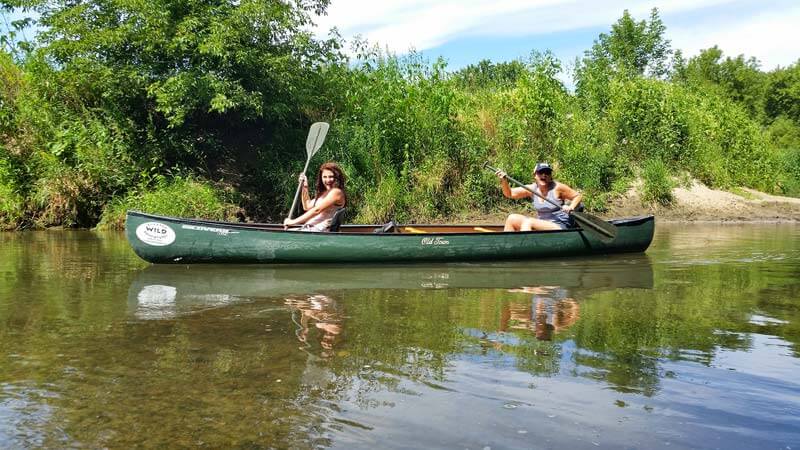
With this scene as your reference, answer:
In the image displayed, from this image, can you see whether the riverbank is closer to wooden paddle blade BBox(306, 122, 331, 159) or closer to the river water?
wooden paddle blade BBox(306, 122, 331, 159)

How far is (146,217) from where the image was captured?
307 inches

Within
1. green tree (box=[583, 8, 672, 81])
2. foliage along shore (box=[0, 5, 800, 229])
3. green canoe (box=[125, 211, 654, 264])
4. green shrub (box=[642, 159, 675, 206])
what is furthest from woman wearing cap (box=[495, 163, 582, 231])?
green tree (box=[583, 8, 672, 81])

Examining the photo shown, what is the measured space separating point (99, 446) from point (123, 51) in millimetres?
11360

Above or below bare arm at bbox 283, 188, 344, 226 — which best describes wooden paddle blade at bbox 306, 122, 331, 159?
above

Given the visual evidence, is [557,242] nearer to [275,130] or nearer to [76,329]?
[76,329]

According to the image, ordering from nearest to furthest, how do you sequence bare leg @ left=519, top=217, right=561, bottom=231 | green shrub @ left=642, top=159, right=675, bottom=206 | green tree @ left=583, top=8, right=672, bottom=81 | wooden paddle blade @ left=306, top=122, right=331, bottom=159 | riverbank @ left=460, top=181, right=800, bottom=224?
bare leg @ left=519, top=217, right=561, bottom=231 < wooden paddle blade @ left=306, top=122, right=331, bottom=159 < riverbank @ left=460, top=181, right=800, bottom=224 < green shrub @ left=642, top=159, right=675, bottom=206 < green tree @ left=583, top=8, right=672, bottom=81

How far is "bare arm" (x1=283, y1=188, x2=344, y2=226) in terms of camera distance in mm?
8117

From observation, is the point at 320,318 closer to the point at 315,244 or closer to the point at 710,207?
the point at 315,244

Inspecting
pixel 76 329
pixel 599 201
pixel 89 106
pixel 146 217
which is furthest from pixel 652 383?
pixel 89 106

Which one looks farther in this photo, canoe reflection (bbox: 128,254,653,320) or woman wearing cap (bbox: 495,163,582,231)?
woman wearing cap (bbox: 495,163,582,231)

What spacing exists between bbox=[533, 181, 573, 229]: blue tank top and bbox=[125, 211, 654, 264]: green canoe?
0.29 metres

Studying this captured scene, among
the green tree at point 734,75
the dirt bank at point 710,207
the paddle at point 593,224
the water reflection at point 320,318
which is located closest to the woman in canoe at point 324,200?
the water reflection at point 320,318

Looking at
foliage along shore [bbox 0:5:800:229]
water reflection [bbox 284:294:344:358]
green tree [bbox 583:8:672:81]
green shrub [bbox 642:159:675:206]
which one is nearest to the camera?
water reflection [bbox 284:294:344:358]

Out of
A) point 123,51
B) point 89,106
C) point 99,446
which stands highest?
point 123,51
